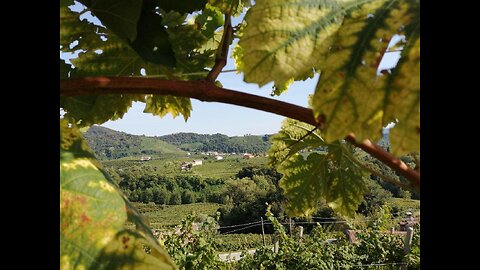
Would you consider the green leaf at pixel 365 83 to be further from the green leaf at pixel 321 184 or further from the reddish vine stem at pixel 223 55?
the green leaf at pixel 321 184

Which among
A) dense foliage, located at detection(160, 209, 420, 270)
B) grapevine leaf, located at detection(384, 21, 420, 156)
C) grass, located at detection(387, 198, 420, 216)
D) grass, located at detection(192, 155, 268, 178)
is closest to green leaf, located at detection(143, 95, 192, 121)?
grapevine leaf, located at detection(384, 21, 420, 156)

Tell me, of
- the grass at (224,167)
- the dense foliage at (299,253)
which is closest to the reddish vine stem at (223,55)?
the dense foliage at (299,253)

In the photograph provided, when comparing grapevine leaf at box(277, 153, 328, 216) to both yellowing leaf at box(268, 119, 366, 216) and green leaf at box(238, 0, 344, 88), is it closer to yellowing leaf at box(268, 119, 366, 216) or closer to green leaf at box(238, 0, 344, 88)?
yellowing leaf at box(268, 119, 366, 216)

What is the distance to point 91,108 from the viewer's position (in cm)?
120

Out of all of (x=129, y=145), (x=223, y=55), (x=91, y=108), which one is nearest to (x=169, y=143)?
(x=129, y=145)

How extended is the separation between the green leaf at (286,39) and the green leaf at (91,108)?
698 millimetres

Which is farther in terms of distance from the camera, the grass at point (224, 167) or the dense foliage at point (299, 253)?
the grass at point (224, 167)

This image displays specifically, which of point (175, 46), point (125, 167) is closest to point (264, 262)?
point (175, 46)

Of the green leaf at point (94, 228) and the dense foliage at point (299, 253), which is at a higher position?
the green leaf at point (94, 228)

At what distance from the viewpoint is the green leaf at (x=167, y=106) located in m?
1.47

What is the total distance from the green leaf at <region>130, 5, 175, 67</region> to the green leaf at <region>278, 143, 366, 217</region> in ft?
2.44

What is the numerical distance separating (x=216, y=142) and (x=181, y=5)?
5718 centimetres

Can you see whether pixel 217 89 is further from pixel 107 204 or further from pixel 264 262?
pixel 264 262

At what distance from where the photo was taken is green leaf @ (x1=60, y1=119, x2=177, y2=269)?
0.48 m
